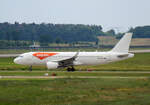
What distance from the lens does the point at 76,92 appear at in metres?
31.9

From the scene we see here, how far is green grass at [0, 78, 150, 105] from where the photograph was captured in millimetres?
28000

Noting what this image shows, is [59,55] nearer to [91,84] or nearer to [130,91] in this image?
[91,84]

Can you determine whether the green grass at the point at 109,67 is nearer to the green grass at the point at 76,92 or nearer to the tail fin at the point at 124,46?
the tail fin at the point at 124,46

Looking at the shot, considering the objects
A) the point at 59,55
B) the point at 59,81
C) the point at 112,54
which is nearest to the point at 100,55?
the point at 112,54

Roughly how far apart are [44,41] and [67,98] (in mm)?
144524

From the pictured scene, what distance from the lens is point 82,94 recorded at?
3109cm

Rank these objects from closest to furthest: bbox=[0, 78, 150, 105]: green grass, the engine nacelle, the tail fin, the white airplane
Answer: bbox=[0, 78, 150, 105]: green grass < the engine nacelle < the white airplane < the tail fin

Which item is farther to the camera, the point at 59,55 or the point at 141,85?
the point at 59,55

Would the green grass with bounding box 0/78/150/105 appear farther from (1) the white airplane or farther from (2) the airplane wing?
(1) the white airplane

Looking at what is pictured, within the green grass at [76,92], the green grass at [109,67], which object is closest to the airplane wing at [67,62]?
the green grass at [109,67]

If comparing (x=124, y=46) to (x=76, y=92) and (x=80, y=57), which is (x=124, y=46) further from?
(x=76, y=92)

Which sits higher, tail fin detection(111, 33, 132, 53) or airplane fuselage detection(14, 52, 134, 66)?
tail fin detection(111, 33, 132, 53)

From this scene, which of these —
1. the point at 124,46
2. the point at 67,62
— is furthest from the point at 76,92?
the point at 124,46

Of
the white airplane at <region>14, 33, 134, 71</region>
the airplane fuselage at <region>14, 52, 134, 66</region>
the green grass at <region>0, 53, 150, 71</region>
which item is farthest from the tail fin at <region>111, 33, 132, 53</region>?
the green grass at <region>0, 53, 150, 71</region>
